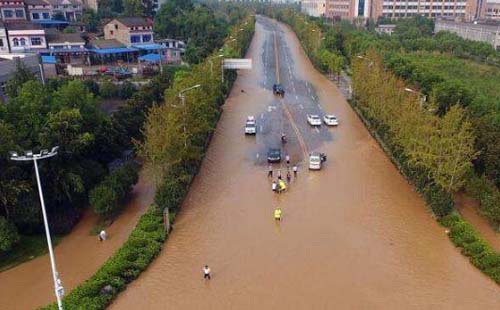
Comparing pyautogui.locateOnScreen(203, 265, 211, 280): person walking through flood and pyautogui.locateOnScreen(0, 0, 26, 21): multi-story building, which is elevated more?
pyautogui.locateOnScreen(0, 0, 26, 21): multi-story building

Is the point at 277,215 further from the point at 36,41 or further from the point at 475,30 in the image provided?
the point at 475,30

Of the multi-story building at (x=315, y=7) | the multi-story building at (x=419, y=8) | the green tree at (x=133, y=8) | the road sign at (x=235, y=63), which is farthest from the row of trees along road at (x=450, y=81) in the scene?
the multi-story building at (x=315, y=7)

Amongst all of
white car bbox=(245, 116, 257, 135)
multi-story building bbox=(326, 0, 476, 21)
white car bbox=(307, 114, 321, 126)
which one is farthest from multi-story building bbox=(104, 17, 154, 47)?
multi-story building bbox=(326, 0, 476, 21)

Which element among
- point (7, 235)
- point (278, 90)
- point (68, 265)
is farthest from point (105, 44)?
point (68, 265)

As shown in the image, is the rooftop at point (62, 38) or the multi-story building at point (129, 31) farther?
the multi-story building at point (129, 31)

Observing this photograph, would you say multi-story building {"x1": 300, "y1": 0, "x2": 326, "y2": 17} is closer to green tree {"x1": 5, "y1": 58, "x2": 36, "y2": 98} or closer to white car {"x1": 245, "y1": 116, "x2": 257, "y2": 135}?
white car {"x1": 245, "y1": 116, "x2": 257, "y2": 135}

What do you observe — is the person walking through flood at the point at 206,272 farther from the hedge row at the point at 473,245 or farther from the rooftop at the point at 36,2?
the rooftop at the point at 36,2
